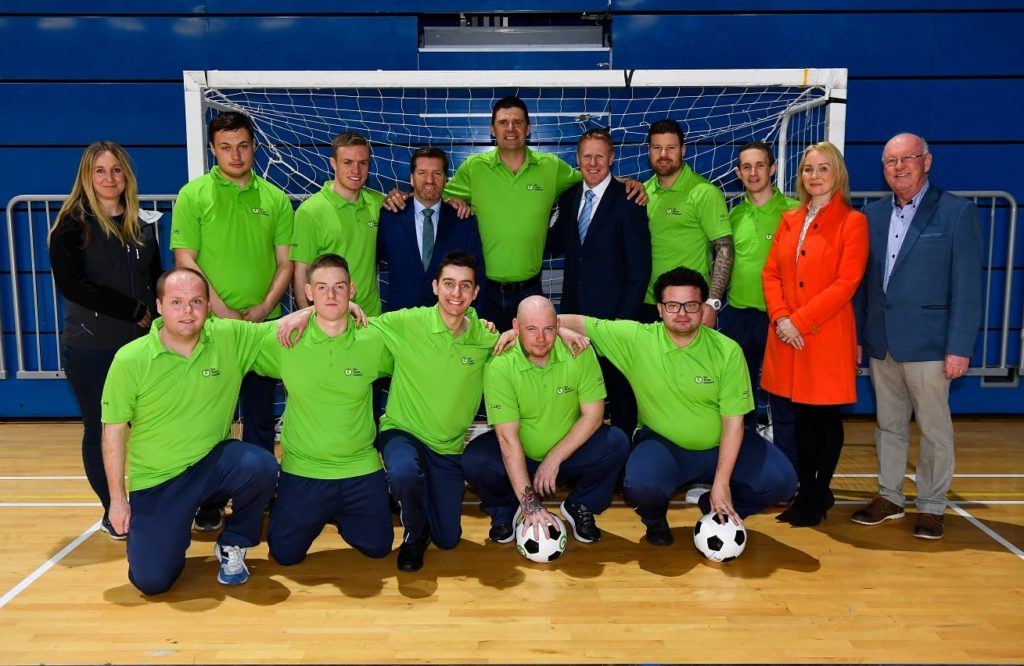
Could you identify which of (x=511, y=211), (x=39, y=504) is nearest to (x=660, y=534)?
(x=511, y=211)

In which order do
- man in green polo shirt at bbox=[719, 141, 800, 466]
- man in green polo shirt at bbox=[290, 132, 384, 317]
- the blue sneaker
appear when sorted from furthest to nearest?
man in green polo shirt at bbox=[719, 141, 800, 466] < man in green polo shirt at bbox=[290, 132, 384, 317] < the blue sneaker

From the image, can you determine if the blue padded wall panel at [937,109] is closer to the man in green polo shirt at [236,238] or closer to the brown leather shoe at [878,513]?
the brown leather shoe at [878,513]

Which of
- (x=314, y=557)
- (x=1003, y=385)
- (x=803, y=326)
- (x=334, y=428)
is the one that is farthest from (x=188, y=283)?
(x=1003, y=385)

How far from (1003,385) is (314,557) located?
6.02 m

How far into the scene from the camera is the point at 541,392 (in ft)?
13.0

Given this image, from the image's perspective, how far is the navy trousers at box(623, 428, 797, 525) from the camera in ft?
12.9

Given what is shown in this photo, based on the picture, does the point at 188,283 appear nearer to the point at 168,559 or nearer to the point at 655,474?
the point at 168,559

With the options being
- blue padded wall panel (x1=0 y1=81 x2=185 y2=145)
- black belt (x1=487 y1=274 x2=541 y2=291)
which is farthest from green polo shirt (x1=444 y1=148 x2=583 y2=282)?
blue padded wall panel (x1=0 y1=81 x2=185 y2=145)

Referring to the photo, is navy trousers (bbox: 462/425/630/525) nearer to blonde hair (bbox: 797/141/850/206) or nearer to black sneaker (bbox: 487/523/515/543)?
black sneaker (bbox: 487/523/515/543)

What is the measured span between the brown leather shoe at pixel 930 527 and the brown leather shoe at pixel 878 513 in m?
0.19

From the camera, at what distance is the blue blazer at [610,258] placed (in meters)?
4.48

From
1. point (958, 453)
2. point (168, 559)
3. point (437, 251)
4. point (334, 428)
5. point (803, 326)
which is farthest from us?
point (958, 453)

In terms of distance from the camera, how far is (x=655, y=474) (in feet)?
12.9

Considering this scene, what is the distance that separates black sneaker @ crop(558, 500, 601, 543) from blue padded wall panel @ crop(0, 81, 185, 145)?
4781mm
